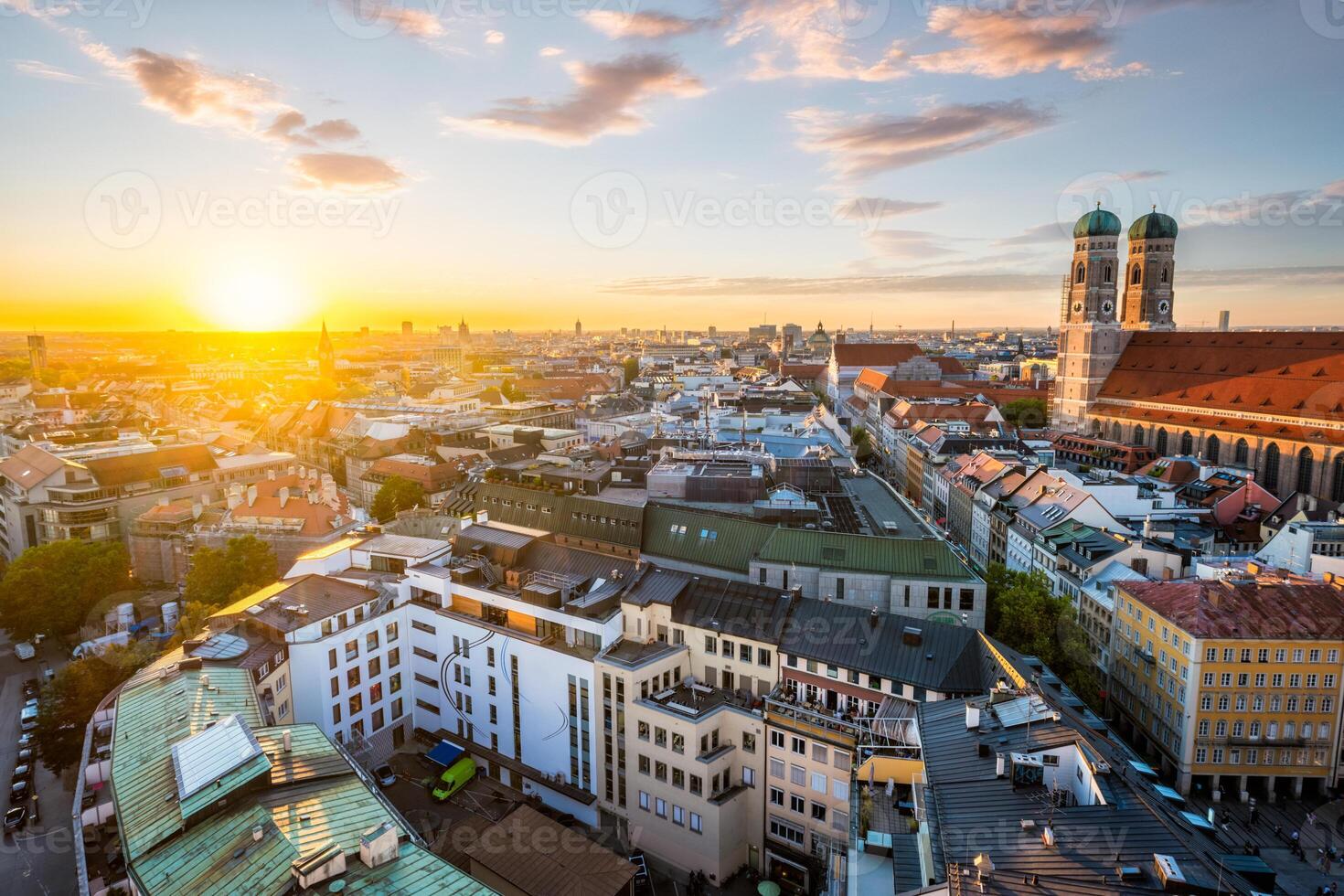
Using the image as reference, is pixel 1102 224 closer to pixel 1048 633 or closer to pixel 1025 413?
pixel 1025 413

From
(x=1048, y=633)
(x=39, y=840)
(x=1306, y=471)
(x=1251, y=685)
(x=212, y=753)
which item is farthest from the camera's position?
(x=1306, y=471)

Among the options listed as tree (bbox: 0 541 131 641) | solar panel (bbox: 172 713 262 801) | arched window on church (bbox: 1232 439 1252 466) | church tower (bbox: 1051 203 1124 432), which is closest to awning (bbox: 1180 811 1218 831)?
solar panel (bbox: 172 713 262 801)

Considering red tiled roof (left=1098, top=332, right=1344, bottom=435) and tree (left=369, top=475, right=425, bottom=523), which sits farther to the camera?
red tiled roof (left=1098, top=332, right=1344, bottom=435)

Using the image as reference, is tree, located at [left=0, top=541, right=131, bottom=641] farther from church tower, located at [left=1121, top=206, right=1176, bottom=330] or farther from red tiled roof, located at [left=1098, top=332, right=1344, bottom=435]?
church tower, located at [left=1121, top=206, right=1176, bottom=330]

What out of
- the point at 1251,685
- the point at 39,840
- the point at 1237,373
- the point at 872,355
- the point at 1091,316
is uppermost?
the point at 1091,316

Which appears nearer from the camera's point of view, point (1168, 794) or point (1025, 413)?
point (1168, 794)

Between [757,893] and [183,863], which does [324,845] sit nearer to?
[183,863]

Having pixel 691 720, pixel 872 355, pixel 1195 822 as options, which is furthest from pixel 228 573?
pixel 872 355
